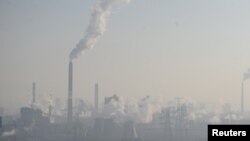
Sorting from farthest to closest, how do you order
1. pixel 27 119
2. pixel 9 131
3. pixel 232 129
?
1. pixel 27 119
2. pixel 9 131
3. pixel 232 129

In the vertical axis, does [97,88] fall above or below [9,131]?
above

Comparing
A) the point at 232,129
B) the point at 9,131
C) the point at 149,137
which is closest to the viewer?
the point at 232,129

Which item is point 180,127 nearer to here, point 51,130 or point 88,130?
point 88,130

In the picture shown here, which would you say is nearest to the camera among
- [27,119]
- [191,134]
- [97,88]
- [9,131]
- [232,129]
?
[232,129]

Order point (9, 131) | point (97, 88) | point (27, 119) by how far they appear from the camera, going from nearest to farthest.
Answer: point (9, 131) → point (27, 119) → point (97, 88)

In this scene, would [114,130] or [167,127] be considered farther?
[167,127]

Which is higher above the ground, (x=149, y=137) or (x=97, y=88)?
(x=97, y=88)

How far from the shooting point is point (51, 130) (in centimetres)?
15475

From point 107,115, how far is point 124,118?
291 inches

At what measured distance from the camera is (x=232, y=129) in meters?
25.5

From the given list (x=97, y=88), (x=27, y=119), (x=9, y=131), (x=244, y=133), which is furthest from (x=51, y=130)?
(x=244, y=133)

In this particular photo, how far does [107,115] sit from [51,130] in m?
19.8

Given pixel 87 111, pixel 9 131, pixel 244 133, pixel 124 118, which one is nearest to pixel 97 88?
pixel 87 111

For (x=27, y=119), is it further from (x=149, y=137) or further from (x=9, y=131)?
(x=149, y=137)
